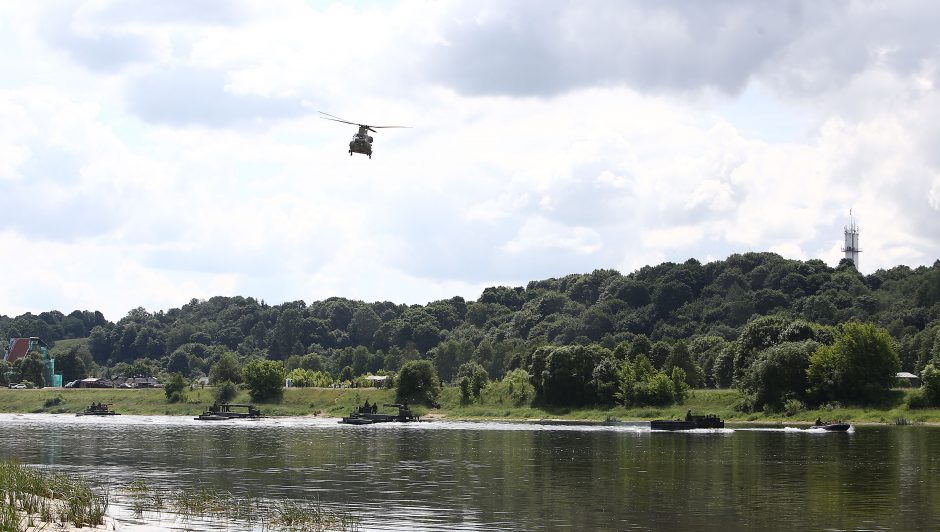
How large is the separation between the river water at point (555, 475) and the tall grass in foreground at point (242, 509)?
0.94 metres

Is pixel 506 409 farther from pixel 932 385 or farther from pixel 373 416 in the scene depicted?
pixel 932 385

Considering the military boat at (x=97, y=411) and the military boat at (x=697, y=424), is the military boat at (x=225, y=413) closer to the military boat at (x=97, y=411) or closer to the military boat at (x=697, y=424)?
the military boat at (x=97, y=411)

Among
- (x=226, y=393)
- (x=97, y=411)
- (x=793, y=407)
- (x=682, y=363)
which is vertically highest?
(x=682, y=363)

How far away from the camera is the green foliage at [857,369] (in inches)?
4899

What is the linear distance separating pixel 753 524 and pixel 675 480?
55.6 ft

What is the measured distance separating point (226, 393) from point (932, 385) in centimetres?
12241

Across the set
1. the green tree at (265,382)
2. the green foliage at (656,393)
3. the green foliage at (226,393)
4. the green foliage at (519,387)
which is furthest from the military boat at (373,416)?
the green foliage at (226,393)

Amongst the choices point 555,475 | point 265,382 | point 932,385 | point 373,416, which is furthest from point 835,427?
point 265,382

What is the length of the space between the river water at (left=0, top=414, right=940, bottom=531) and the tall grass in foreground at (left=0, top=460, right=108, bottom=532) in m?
1.69

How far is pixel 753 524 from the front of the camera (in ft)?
135

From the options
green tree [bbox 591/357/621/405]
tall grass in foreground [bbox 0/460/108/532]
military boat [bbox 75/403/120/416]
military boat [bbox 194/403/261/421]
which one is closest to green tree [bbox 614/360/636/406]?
green tree [bbox 591/357/621/405]

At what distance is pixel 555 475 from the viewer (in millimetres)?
61500

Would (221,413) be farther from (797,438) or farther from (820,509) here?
(820,509)

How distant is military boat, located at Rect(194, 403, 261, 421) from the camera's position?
6471 inches
